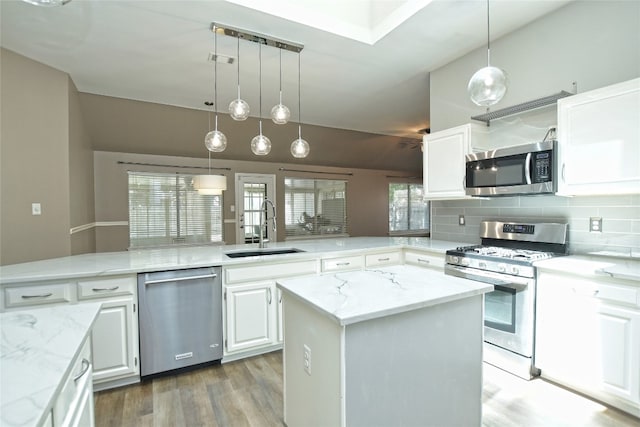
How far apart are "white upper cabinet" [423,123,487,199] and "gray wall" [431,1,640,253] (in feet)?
0.94

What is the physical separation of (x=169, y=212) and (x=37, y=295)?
403cm

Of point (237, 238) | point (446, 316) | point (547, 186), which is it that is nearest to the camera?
point (446, 316)

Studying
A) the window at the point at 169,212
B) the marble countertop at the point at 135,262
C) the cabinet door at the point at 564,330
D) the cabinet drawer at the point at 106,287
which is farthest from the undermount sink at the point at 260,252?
the window at the point at 169,212

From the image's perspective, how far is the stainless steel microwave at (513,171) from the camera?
2473 mm

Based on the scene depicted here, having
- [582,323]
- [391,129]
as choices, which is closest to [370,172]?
[391,129]

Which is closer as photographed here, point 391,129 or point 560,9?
point 560,9

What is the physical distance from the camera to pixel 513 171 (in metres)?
2.67

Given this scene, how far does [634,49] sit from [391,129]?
4096 mm

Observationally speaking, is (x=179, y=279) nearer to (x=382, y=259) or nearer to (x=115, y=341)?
(x=115, y=341)

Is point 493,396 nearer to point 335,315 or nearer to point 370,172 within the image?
point 335,315

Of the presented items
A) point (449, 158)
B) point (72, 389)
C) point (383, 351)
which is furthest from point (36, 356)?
point (449, 158)

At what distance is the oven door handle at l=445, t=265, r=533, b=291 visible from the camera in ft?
7.95

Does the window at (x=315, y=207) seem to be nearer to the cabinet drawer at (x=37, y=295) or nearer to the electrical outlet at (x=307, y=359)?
the cabinet drawer at (x=37, y=295)

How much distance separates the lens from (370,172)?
802 centimetres
